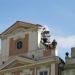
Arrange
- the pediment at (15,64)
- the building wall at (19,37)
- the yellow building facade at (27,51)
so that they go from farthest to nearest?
the pediment at (15,64), the building wall at (19,37), the yellow building facade at (27,51)

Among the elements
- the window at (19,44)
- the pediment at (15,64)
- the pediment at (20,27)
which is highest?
the pediment at (20,27)

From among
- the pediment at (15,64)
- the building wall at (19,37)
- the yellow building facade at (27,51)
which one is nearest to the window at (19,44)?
the yellow building facade at (27,51)

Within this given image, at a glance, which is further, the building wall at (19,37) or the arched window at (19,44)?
the arched window at (19,44)

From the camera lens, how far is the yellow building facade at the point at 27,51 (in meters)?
50.6

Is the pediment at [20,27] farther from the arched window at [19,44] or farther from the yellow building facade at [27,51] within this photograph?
the arched window at [19,44]

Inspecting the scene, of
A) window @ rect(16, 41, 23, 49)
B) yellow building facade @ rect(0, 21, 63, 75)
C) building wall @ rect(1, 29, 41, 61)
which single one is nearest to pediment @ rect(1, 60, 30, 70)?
yellow building facade @ rect(0, 21, 63, 75)

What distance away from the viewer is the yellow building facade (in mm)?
50594

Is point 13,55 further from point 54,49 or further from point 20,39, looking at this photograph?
point 54,49

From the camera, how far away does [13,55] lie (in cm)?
5384

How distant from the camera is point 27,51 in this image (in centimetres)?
5278

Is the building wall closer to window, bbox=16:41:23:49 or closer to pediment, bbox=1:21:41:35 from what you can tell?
pediment, bbox=1:21:41:35

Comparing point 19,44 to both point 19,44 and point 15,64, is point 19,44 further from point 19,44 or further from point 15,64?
point 15,64

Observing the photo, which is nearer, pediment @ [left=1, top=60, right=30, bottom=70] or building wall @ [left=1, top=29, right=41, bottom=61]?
building wall @ [left=1, top=29, right=41, bottom=61]

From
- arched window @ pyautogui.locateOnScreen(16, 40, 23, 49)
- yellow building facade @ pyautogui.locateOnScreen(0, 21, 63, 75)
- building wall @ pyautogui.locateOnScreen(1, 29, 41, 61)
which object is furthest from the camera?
arched window @ pyautogui.locateOnScreen(16, 40, 23, 49)
